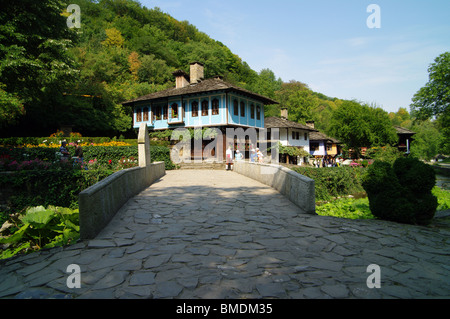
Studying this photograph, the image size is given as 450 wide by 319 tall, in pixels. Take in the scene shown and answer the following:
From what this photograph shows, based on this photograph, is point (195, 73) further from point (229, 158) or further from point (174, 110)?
point (229, 158)

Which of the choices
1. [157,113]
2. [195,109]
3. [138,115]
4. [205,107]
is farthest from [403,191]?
[138,115]

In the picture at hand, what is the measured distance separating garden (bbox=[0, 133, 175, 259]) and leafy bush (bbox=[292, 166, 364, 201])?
387 inches

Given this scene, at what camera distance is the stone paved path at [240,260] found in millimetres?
2740

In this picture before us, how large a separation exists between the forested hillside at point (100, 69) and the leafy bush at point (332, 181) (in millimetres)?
16183

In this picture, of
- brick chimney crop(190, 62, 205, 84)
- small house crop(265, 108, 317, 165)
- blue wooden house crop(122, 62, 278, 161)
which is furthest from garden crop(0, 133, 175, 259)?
small house crop(265, 108, 317, 165)

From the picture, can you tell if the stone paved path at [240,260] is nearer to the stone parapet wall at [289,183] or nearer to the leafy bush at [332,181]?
the stone parapet wall at [289,183]

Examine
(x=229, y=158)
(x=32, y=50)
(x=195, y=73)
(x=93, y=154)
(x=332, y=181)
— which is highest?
(x=195, y=73)

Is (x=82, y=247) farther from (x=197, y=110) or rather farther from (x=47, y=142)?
(x=197, y=110)

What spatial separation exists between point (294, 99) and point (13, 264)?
5958 cm

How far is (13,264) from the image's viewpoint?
362 centimetres

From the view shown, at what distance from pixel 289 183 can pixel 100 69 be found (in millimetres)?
32700

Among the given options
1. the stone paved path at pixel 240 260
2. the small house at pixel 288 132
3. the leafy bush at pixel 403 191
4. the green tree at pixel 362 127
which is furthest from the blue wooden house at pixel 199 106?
the stone paved path at pixel 240 260

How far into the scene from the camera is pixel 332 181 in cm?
1554

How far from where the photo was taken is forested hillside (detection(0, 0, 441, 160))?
637 inches
